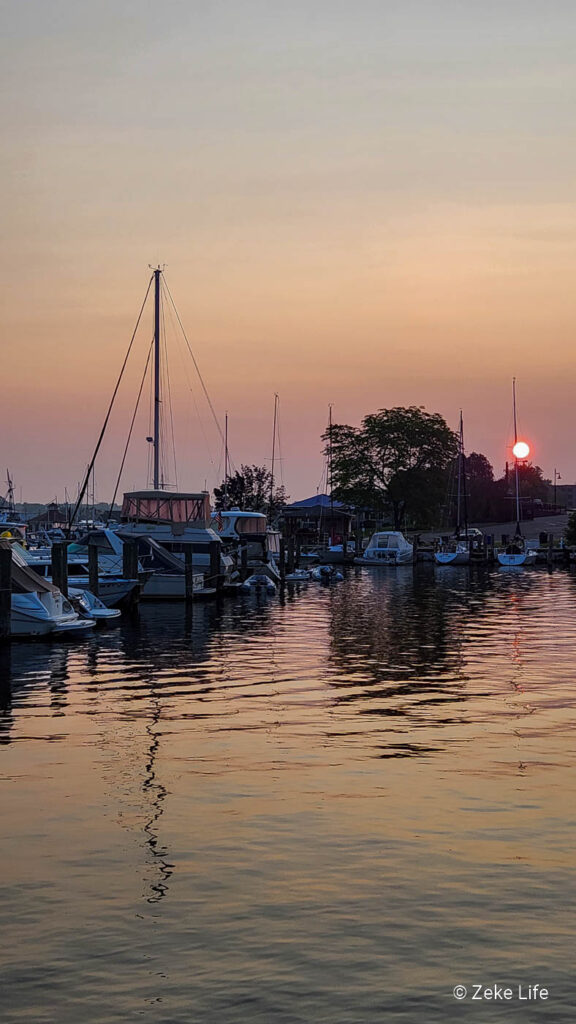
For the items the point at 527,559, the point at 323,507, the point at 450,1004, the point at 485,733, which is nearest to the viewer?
the point at 450,1004

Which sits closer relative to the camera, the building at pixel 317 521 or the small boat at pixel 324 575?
the small boat at pixel 324 575

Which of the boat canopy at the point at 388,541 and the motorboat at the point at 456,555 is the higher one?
the boat canopy at the point at 388,541

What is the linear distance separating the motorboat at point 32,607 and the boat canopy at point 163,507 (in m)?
25.9

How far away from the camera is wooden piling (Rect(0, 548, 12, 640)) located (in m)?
35.0

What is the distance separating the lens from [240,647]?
3847cm

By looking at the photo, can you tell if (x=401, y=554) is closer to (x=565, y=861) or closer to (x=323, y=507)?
Answer: (x=323, y=507)

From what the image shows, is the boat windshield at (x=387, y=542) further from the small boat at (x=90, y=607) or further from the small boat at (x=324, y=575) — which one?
the small boat at (x=90, y=607)

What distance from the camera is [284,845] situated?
45.8ft

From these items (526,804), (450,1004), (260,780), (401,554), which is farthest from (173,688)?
(401,554)

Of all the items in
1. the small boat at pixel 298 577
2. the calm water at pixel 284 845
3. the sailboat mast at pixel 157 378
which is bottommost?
the calm water at pixel 284 845

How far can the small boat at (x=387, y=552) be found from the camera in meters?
115

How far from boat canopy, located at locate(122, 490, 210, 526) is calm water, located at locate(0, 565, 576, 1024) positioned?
111 feet

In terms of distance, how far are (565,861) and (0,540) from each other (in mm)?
28246

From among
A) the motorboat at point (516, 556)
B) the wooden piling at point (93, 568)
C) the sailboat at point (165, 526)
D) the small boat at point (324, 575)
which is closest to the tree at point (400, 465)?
the motorboat at point (516, 556)
